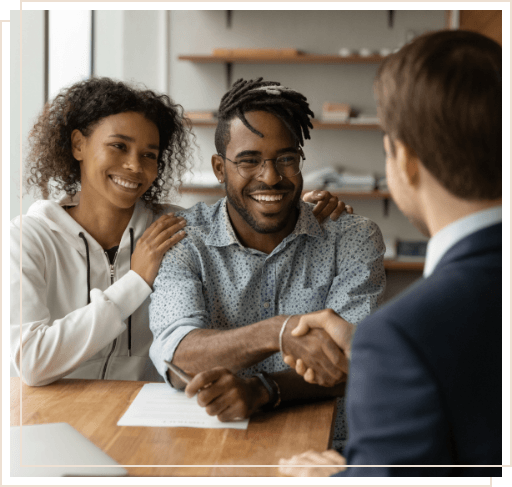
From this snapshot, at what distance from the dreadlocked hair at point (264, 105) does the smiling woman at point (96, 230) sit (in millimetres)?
305

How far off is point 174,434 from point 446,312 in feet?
2.11

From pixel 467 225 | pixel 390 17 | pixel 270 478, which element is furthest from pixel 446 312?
pixel 390 17

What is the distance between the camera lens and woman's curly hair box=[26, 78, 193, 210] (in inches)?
69.9

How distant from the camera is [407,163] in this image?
0.76 m

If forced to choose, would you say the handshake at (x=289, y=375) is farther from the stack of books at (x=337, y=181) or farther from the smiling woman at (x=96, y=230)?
the stack of books at (x=337, y=181)

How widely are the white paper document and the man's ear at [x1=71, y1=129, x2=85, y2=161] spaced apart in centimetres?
→ 86

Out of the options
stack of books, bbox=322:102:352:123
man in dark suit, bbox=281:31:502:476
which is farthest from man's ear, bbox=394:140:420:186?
stack of books, bbox=322:102:352:123

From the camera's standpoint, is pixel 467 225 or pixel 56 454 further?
pixel 56 454

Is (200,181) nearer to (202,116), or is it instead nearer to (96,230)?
(202,116)

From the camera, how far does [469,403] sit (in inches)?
27.1

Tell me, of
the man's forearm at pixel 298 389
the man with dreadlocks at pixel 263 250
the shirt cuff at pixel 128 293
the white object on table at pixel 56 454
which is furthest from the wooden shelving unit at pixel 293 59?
the white object on table at pixel 56 454

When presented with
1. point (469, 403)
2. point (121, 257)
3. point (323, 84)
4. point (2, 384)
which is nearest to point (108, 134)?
point (121, 257)

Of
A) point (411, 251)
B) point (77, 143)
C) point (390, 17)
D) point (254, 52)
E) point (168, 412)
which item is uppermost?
point (390, 17)

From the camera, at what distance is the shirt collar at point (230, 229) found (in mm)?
1578
